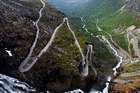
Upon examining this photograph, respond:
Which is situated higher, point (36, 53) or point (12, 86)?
point (36, 53)

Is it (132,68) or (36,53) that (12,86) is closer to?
(36,53)

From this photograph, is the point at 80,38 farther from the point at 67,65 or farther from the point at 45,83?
the point at 45,83

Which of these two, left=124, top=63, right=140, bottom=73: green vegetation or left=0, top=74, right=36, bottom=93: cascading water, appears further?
left=124, top=63, right=140, bottom=73: green vegetation

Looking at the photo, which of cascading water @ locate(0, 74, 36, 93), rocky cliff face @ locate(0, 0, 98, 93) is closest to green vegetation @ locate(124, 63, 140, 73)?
rocky cliff face @ locate(0, 0, 98, 93)

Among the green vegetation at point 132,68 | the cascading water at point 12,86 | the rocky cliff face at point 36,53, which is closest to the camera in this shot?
the cascading water at point 12,86

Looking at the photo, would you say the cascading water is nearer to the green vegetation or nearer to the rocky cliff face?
the rocky cliff face

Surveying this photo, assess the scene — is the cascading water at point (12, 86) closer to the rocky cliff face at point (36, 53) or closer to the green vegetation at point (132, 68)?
the rocky cliff face at point (36, 53)

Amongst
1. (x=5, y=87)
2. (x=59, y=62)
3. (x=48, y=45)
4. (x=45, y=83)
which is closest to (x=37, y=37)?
(x=48, y=45)

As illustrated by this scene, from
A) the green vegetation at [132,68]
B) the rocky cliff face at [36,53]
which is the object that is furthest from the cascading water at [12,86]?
the green vegetation at [132,68]

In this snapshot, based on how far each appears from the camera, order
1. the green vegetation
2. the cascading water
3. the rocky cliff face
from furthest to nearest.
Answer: the green vegetation
the rocky cliff face
the cascading water

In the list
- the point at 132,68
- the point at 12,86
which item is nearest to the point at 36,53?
the point at 12,86

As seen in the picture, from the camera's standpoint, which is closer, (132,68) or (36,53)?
(36,53)
